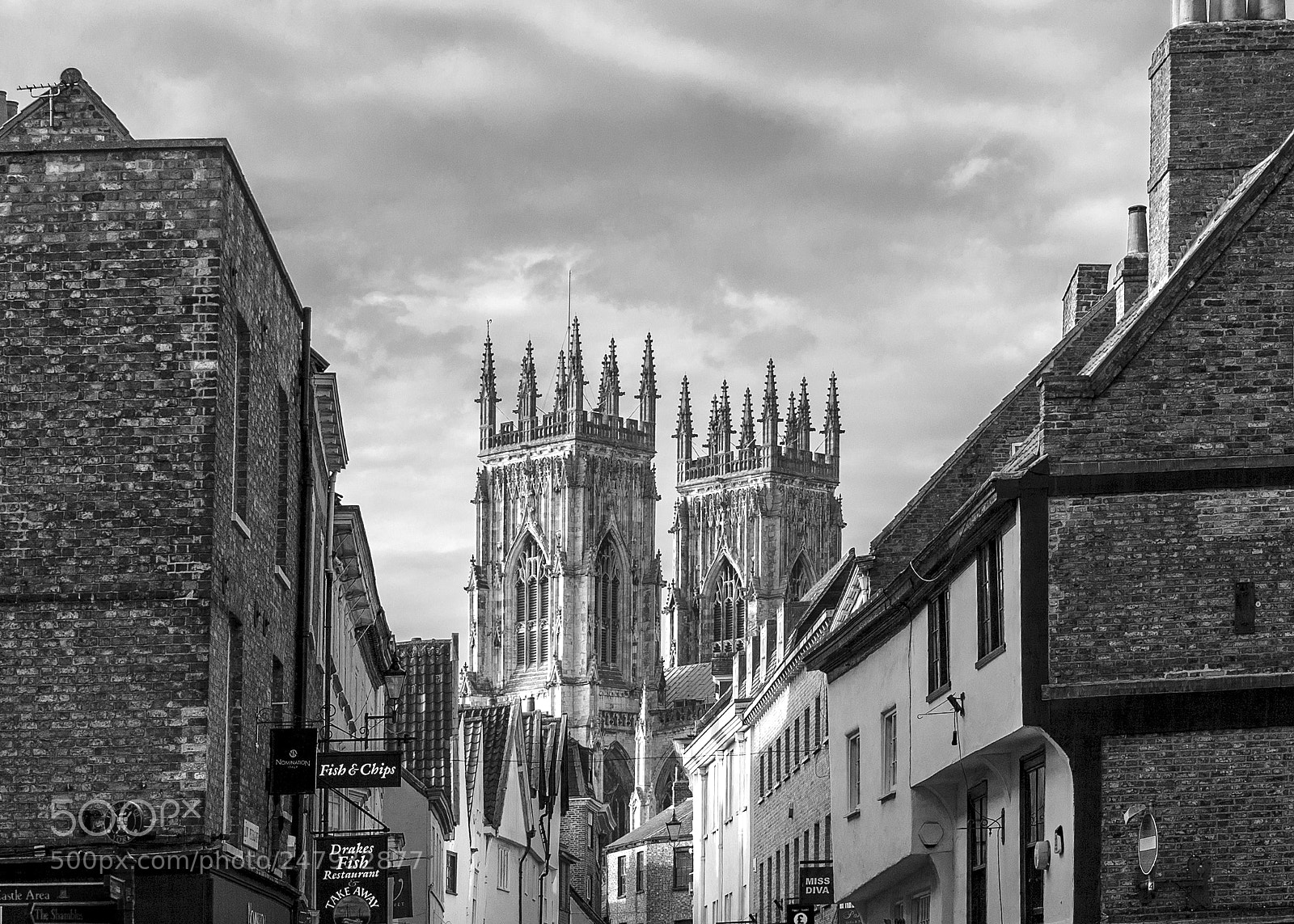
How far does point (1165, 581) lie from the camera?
883 inches

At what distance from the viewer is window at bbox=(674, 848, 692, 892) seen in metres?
94.0

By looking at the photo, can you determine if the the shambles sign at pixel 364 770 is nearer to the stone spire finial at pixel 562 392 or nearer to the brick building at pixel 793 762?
the brick building at pixel 793 762

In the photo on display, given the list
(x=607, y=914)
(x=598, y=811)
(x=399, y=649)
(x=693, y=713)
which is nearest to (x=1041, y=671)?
(x=399, y=649)

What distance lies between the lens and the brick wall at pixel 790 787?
4191cm

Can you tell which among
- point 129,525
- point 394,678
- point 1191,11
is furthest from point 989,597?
point 394,678

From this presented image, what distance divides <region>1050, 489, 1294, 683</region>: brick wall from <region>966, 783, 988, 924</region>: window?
170 inches

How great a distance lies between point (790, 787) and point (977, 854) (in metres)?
19.9

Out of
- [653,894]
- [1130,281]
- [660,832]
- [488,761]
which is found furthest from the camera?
[660,832]

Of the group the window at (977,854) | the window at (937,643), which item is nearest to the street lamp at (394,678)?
the window at (937,643)

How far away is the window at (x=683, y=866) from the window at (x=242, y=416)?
72.9 metres

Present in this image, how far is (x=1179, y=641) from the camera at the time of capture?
73.2 ft

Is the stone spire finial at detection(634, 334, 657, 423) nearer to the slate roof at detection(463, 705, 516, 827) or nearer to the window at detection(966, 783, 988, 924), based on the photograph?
the slate roof at detection(463, 705, 516, 827)

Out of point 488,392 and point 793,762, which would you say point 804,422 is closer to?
point 488,392

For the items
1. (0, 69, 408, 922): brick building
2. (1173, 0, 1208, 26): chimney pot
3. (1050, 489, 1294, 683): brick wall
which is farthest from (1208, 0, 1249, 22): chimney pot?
(0, 69, 408, 922): brick building
